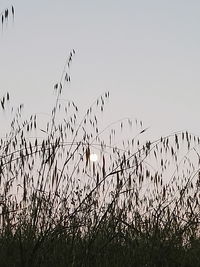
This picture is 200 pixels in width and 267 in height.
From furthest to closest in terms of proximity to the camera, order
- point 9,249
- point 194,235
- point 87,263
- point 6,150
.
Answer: point 194,235, point 6,150, point 9,249, point 87,263

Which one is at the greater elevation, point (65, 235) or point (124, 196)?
point (124, 196)

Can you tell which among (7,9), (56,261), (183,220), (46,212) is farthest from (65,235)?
(7,9)

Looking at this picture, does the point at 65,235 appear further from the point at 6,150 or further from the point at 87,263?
the point at 6,150

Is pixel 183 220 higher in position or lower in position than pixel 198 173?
lower

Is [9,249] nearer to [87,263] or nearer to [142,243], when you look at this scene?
[87,263]

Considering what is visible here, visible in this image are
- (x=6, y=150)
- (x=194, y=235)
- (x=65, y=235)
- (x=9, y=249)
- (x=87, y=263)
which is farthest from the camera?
(x=194, y=235)

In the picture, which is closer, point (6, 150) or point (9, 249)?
point (9, 249)

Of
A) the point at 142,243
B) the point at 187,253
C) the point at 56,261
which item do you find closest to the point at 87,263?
the point at 56,261

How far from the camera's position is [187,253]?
2.41m

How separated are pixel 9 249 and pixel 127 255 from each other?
0.59 meters

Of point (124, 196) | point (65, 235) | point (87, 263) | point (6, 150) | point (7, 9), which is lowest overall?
point (87, 263)

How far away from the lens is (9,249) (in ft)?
6.98

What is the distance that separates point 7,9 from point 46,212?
1014 millimetres

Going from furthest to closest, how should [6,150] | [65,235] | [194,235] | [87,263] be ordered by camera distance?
[194,235]
[6,150]
[65,235]
[87,263]
